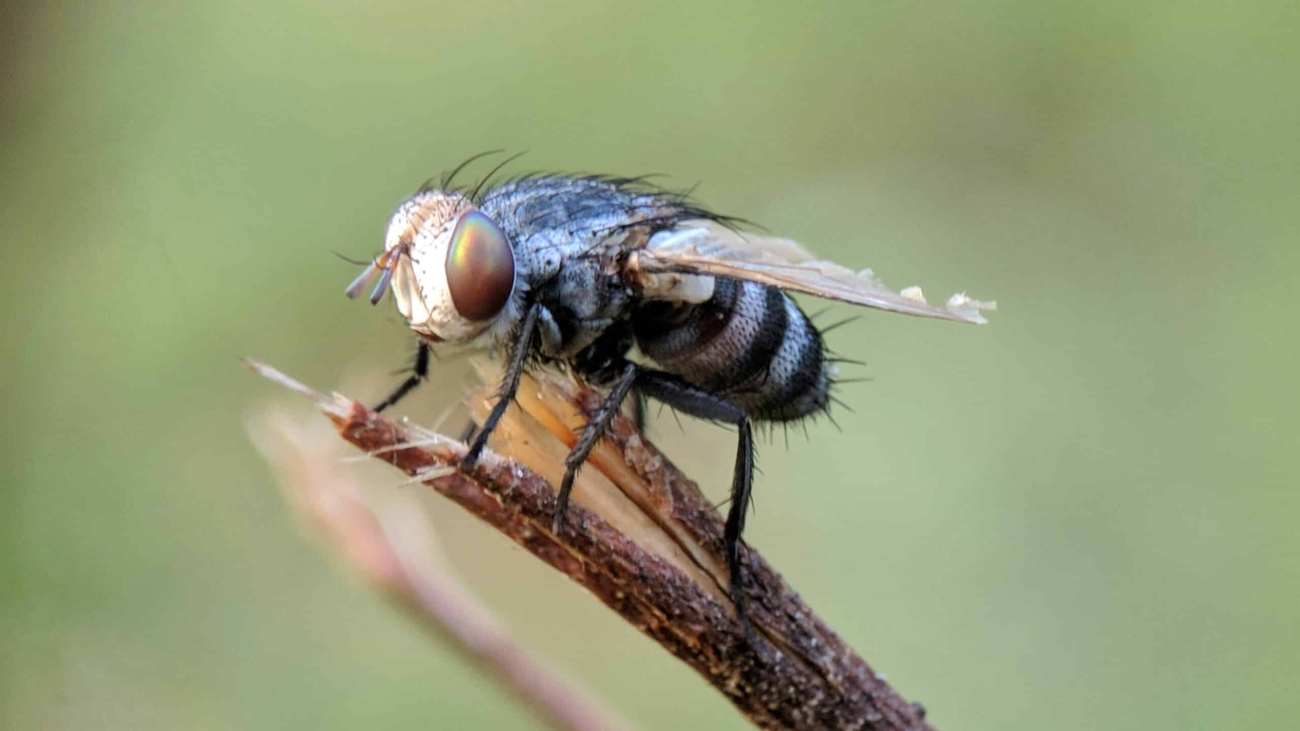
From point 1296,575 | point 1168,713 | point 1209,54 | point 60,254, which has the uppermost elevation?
point 1209,54

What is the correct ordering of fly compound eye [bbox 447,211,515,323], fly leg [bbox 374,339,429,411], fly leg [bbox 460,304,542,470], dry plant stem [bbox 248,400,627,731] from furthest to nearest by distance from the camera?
1. fly leg [bbox 374,339,429,411]
2. fly compound eye [bbox 447,211,515,323]
3. fly leg [bbox 460,304,542,470]
4. dry plant stem [bbox 248,400,627,731]

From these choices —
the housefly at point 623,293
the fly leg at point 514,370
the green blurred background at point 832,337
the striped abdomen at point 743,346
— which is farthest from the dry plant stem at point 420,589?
the green blurred background at point 832,337

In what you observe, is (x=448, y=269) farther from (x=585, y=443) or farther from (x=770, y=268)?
(x=770, y=268)

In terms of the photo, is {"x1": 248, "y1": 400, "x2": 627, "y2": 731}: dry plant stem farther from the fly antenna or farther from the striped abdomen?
the striped abdomen

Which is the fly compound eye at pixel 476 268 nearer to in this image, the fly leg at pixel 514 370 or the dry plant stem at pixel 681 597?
the fly leg at pixel 514 370

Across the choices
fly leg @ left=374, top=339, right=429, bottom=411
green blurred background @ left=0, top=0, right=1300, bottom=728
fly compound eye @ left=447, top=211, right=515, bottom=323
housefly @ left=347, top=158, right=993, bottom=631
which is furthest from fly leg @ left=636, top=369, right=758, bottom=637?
green blurred background @ left=0, top=0, right=1300, bottom=728

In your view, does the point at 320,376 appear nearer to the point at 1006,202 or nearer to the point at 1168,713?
the point at 1006,202

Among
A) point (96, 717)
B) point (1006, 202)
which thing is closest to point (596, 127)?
point (1006, 202)
